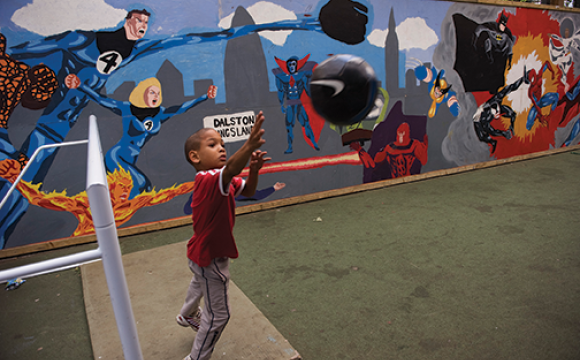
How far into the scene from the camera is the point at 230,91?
4246mm

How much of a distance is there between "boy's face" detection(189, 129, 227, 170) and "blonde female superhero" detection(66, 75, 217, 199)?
2345 millimetres

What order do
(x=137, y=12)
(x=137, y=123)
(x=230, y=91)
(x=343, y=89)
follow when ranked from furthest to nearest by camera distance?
(x=230, y=91) < (x=137, y=123) < (x=137, y=12) < (x=343, y=89)

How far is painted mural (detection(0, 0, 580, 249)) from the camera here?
351 centimetres

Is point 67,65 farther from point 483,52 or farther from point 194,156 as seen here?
point 483,52

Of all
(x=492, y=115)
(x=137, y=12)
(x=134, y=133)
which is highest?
(x=137, y=12)

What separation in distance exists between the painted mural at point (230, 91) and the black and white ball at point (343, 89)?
213 mm

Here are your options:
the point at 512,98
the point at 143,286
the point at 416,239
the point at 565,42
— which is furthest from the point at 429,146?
the point at 143,286

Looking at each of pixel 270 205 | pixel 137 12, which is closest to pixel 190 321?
pixel 270 205

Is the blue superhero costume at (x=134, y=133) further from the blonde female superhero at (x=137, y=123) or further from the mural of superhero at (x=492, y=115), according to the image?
the mural of superhero at (x=492, y=115)

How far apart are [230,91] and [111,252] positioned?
363 centimetres

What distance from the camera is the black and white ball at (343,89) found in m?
1.98

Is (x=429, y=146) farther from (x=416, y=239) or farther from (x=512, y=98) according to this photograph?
(x=416, y=239)

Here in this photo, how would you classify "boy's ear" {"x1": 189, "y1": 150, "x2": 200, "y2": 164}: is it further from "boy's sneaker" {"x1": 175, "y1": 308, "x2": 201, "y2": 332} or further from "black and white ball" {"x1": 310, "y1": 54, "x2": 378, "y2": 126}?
"boy's sneaker" {"x1": 175, "y1": 308, "x2": 201, "y2": 332}

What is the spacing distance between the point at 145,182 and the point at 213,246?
2.50 m
